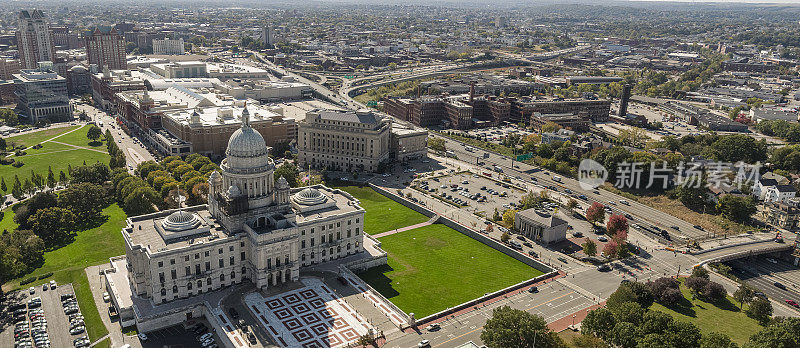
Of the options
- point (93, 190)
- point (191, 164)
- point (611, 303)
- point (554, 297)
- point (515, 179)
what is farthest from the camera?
point (515, 179)

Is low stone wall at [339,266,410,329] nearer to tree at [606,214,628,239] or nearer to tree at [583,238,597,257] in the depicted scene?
tree at [583,238,597,257]

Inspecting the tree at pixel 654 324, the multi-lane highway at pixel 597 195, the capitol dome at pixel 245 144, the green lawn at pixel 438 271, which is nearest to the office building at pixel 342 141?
the multi-lane highway at pixel 597 195

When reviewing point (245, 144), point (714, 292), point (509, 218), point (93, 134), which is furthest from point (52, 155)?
point (714, 292)

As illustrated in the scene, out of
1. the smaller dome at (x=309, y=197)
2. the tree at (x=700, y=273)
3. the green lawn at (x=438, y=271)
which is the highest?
the smaller dome at (x=309, y=197)

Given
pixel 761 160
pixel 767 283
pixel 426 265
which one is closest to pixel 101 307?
pixel 426 265

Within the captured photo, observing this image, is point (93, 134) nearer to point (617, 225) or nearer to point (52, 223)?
point (52, 223)

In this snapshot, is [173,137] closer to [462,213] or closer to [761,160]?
[462,213]

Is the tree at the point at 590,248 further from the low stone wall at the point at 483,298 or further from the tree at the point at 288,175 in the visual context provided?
the tree at the point at 288,175
